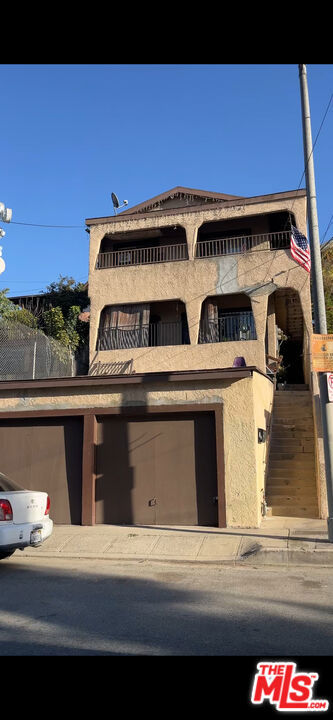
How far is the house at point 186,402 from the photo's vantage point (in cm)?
1081

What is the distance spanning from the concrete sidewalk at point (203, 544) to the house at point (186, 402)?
0.54 metres

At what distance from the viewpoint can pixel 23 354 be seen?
1469 cm

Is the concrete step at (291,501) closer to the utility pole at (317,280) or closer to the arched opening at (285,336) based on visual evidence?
the utility pole at (317,280)

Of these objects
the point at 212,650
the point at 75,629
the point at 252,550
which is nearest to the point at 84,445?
the point at 252,550

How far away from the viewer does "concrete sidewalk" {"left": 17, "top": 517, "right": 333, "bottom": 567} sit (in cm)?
843

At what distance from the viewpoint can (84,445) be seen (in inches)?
451

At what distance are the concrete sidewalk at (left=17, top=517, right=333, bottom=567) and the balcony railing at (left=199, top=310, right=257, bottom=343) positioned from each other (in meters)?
8.97

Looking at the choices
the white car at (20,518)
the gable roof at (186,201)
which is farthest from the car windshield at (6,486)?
the gable roof at (186,201)

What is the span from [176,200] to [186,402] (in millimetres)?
12800

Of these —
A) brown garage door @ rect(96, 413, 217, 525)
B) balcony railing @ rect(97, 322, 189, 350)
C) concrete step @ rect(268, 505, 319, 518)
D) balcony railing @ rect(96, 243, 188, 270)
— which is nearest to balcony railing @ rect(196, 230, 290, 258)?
balcony railing @ rect(96, 243, 188, 270)

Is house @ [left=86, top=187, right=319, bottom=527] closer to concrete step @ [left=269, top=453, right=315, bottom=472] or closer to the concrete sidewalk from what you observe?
concrete step @ [left=269, top=453, right=315, bottom=472]

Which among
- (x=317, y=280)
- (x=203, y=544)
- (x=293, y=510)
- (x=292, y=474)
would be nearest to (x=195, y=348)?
(x=292, y=474)
